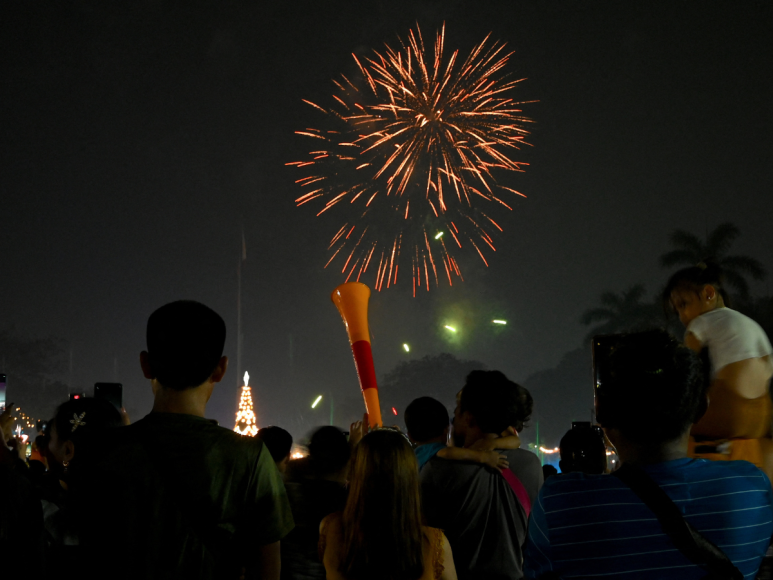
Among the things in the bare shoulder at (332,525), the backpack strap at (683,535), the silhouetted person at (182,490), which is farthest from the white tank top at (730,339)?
the silhouetted person at (182,490)

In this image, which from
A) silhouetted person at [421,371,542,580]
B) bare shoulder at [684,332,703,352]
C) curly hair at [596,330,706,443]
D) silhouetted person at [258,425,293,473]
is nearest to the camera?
curly hair at [596,330,706,443]

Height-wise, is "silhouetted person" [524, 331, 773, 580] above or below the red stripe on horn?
below

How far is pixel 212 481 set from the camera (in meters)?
2.09

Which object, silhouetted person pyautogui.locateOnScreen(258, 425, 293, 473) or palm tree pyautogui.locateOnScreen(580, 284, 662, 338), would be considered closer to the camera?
silhouetted person pyautogui.locateOnScreen(258, 425, 293, 473)

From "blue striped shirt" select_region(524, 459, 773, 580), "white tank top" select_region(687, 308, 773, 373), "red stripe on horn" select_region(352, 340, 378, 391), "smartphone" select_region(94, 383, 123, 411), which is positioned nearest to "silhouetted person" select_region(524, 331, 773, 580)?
"blue striped shirt" select_region(524, 459, 773, 580)

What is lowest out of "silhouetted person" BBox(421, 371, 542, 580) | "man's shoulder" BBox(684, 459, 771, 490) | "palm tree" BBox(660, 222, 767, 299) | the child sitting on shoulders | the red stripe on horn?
"silhouetted person" BBox(421, 371, 542, 580)

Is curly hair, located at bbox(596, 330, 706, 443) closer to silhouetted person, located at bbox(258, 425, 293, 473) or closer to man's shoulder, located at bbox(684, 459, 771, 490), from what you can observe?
man's shoulder, located at bbox(684, 459, 771, 490)

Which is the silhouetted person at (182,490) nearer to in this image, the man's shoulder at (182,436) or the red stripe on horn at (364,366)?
the man's shoulder at (182,436)

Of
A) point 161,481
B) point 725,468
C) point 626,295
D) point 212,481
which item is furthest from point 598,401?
point 626,295

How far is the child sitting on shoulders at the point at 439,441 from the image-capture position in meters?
3.45

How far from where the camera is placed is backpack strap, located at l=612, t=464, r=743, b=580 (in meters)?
1.78

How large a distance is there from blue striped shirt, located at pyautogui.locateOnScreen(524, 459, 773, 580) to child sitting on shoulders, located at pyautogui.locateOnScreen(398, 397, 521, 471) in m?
1.49

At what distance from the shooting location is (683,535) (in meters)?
1.80

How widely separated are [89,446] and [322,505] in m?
1.68
